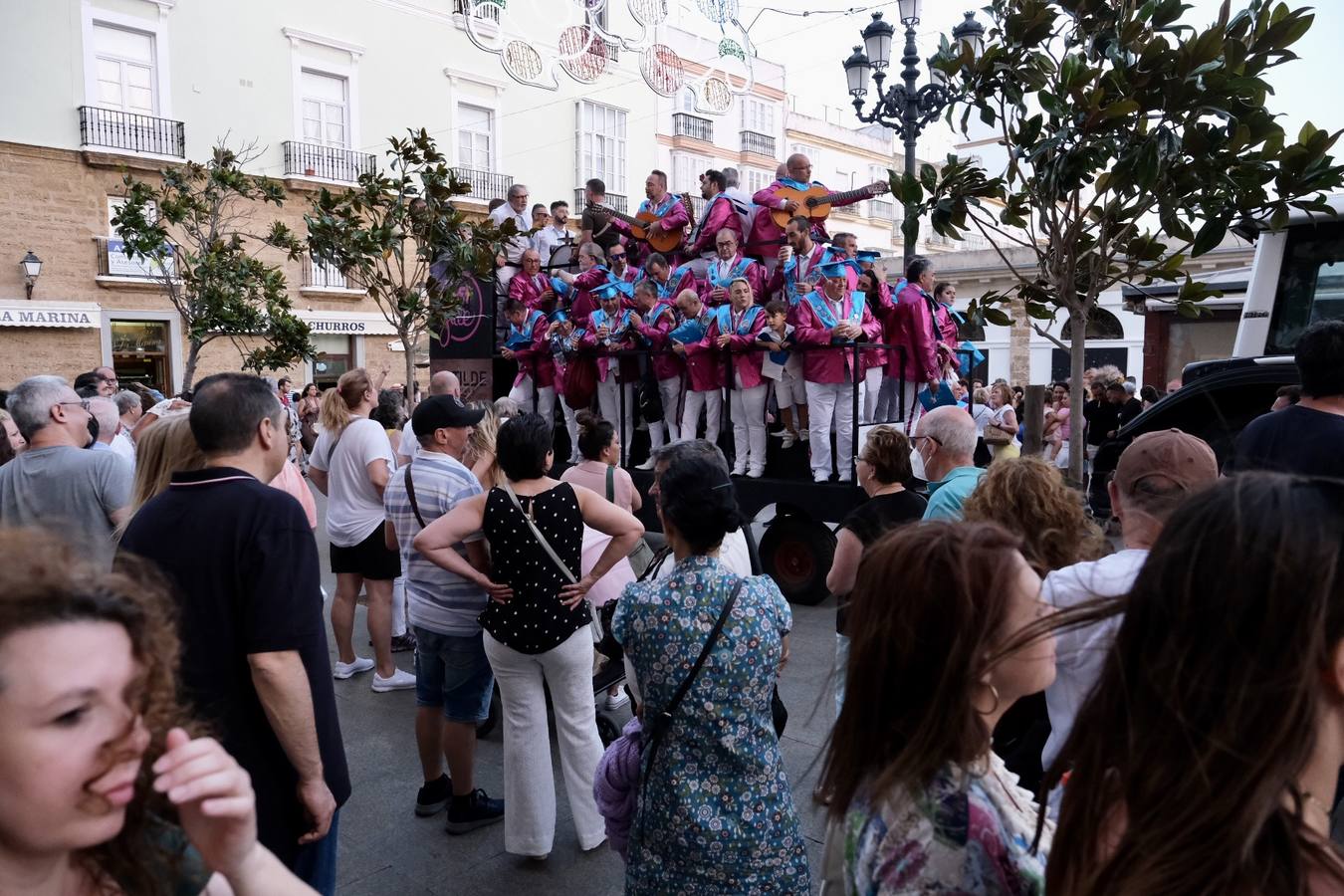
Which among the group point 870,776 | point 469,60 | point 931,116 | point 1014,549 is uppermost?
point 469,60

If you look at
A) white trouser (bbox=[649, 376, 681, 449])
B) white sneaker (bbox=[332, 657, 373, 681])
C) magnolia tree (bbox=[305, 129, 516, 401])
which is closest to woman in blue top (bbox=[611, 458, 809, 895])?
white sneaker (bbox=[332, 657, 373, 681])

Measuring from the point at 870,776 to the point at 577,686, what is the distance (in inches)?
89.6

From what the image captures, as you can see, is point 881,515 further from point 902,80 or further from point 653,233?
point 902,80

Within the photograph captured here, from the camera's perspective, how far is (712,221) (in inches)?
349

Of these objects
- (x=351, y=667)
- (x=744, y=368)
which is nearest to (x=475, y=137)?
(x=744, y=368)

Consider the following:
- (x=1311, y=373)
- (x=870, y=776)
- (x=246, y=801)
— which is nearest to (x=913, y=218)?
(x=1311, y=373)

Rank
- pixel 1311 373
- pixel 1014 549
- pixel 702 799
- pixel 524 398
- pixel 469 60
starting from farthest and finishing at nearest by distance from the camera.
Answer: pixel 469 60 < pixel 524 398 < pixel 1311 373 < pixel 702 799 < pixel 1014 549

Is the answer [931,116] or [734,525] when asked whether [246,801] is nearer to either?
[734,525]

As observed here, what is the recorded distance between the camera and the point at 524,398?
10.4 meters

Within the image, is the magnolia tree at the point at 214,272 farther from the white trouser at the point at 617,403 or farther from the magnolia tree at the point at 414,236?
the white trouser at the point at 617,403

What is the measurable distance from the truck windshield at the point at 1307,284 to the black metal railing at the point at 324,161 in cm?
2175

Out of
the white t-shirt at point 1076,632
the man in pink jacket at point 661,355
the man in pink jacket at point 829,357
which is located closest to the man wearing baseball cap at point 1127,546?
the white t-shirt at point 1076,632

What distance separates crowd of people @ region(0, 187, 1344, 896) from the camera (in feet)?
3.58

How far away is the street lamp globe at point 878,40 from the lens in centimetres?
1101
